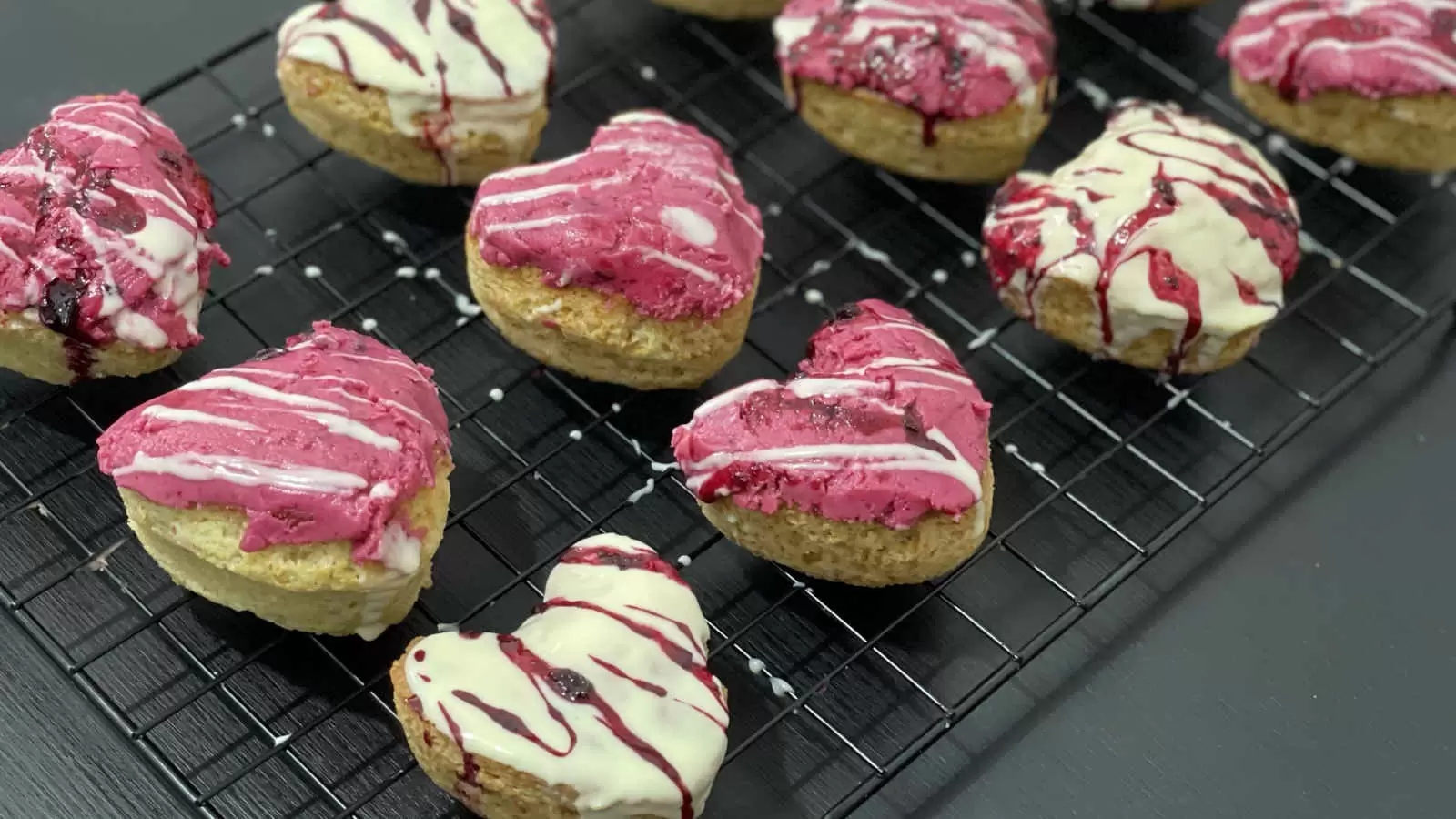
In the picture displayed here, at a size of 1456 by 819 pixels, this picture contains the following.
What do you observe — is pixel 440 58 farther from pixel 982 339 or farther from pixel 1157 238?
pixel 1157 238

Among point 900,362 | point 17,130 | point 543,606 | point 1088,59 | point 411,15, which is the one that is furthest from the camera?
point 1088,59

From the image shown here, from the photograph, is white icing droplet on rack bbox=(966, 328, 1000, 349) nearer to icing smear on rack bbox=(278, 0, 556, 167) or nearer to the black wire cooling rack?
the black wire cooling rack

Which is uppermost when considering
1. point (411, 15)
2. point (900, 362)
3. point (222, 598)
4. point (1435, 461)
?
point (411, 15)

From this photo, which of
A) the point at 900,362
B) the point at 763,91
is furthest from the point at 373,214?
the point at 900,362

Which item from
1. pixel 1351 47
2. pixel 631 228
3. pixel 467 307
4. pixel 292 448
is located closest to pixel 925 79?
pixel 631 228

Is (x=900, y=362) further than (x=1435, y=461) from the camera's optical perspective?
No

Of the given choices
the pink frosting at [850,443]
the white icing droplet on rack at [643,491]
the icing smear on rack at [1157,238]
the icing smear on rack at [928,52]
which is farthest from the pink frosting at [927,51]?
the white icing droplet on rack at [643,491]

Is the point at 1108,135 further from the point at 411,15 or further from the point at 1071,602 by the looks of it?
the point at 411,15
